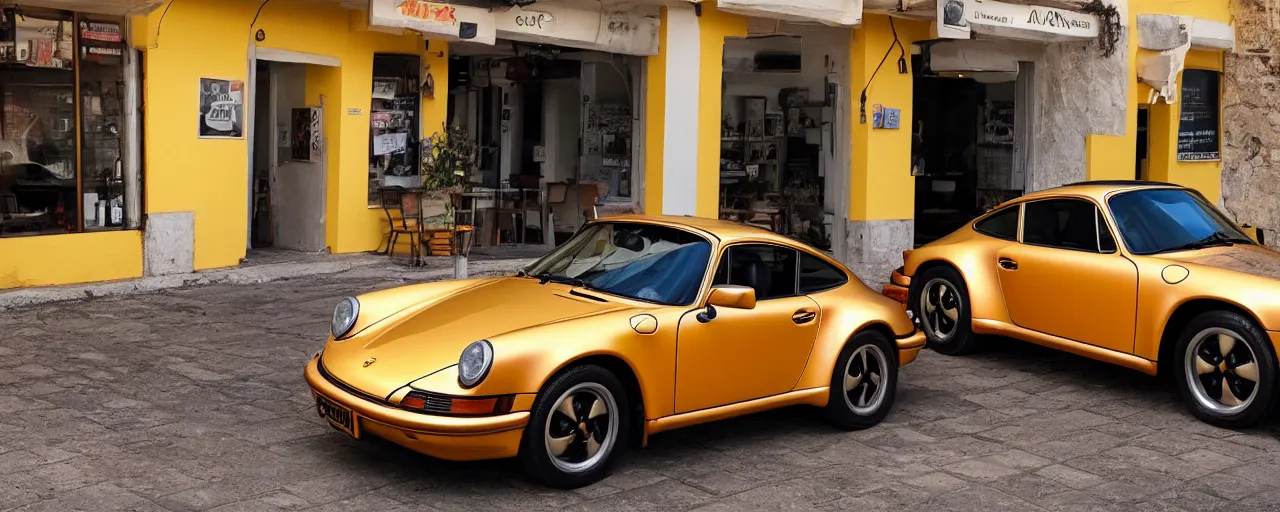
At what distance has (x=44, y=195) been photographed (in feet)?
36.6

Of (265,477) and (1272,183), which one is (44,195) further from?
(1272,183)

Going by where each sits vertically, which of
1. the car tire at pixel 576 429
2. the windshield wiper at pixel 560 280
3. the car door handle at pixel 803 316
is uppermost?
the windshield wiper at pixel 560 280

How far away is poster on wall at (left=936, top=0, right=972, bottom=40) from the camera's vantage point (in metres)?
14.5

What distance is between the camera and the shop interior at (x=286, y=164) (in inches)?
552

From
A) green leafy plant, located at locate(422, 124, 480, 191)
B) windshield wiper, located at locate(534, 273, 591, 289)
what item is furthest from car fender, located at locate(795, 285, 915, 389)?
green leafy plant, located at locate(422, 124, 480, 191)

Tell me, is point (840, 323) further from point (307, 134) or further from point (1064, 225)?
point (307, 134)

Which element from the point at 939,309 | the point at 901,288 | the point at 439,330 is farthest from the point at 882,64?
the point at 439,330

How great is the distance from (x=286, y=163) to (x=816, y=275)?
9.05m

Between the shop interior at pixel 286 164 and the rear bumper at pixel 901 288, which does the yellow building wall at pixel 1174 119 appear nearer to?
the rear bumper at pixel 901 288

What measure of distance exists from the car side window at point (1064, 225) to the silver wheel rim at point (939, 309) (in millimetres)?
756

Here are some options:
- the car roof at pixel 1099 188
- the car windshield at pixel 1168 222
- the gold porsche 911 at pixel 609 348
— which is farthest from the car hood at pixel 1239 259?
the gold porsche 911 at pixel 609 348

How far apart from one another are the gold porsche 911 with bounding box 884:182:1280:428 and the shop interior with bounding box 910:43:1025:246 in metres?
9.87

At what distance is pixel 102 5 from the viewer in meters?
10.8

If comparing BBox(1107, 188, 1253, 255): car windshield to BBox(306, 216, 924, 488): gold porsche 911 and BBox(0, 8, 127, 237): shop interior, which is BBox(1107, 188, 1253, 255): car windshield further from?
BBox(0, 8, 127, 237): shop interior
